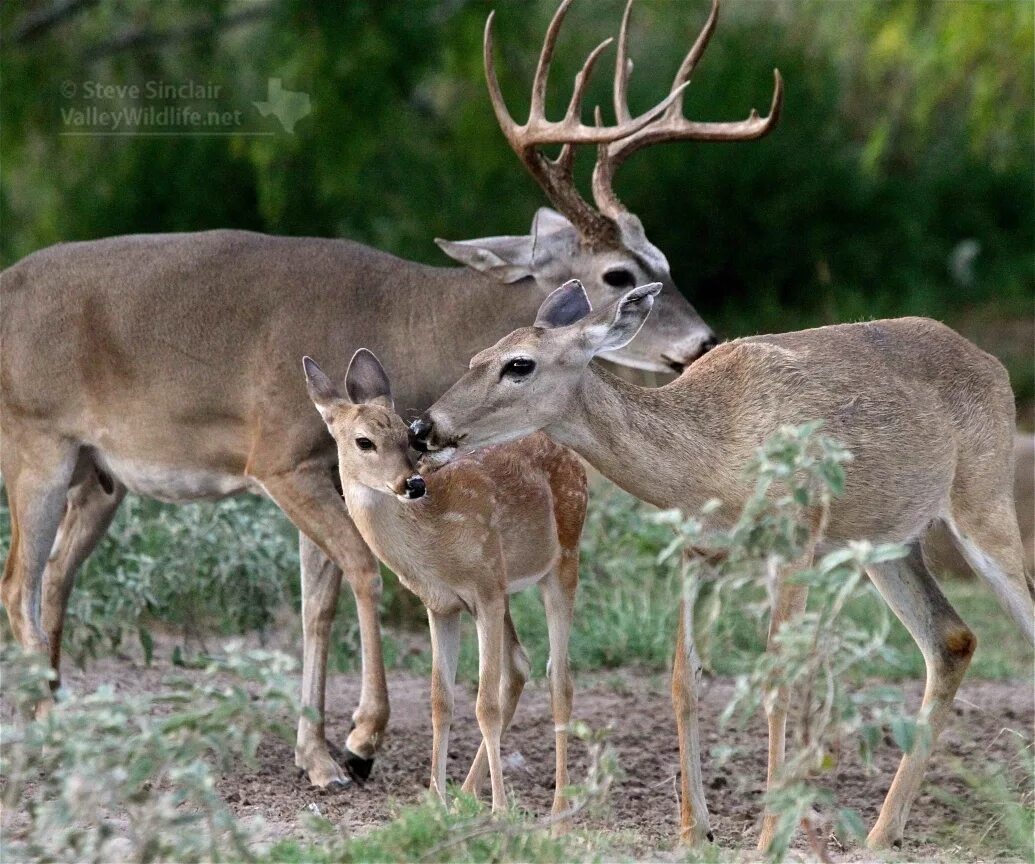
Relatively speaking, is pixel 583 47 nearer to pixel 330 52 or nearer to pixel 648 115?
pixel 330 52

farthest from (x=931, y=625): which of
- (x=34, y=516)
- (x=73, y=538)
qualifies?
(x=73, y=538)

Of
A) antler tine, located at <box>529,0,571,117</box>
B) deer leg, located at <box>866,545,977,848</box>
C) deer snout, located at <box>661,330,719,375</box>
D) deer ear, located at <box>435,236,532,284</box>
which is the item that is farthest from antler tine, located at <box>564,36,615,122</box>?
deer leg, located at <box>866,545,977,848</box>

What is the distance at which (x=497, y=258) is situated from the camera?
314 inches

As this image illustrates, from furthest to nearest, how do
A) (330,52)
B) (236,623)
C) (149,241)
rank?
(330,52), (236,623), (149,241)

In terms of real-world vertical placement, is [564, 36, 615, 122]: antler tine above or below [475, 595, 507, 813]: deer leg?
above

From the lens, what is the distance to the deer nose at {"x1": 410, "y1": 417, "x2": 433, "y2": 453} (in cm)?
573

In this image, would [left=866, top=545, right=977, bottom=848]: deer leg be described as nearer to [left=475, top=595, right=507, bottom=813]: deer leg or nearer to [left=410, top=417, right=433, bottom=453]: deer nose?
[left=475, top=595, right=507, bottom=813]: deer leg

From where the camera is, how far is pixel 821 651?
443cm

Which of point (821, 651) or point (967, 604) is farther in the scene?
point (967, 604)

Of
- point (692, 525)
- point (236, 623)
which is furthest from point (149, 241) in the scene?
point (692, 525)

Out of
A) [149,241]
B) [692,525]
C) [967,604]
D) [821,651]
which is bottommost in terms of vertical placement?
[967,604]

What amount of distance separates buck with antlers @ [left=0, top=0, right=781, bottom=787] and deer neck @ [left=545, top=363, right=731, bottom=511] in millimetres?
1630

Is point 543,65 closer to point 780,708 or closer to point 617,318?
point 617,318

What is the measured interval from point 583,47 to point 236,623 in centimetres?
823
